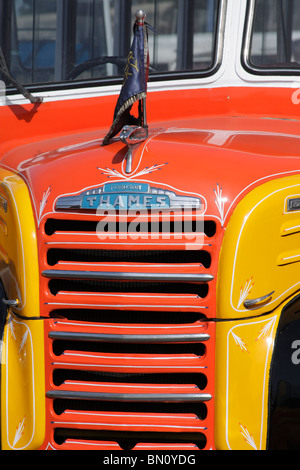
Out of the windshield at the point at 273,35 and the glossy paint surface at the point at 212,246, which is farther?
the windshield at the point at 273,35

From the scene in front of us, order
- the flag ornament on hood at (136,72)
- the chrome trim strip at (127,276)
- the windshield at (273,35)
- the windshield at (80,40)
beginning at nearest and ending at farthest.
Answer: the chrome trim strip at (127,276) → the flag ornament on hood at (136,72) → the windshield at (273,35) → the windshield at (80,40)

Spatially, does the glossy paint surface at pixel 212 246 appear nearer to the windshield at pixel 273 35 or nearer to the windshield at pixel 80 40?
the windshield at pixel 273 35

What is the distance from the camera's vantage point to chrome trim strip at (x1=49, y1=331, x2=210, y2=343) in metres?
2.13

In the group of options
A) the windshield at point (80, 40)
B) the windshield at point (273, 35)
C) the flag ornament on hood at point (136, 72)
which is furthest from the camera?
the windshield at point (80, 40)

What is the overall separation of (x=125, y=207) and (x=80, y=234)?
16cm

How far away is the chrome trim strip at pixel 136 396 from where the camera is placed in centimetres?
216

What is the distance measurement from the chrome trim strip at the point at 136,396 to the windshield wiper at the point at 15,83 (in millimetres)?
1280

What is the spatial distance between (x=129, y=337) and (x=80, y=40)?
155 centimetres

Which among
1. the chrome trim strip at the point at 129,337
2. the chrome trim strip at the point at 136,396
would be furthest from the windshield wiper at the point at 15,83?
the chrome trim strip at the point at 136,396

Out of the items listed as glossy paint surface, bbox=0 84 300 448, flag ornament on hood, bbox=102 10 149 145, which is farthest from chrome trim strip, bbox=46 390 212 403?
flag ornament on hood, bbox=102 10 149 145

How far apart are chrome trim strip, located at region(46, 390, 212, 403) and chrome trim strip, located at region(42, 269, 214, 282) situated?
13.5 inches

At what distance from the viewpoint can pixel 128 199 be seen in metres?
2.14

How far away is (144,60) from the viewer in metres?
2.37

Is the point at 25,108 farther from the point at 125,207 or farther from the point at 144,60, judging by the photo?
the point at 125,207
